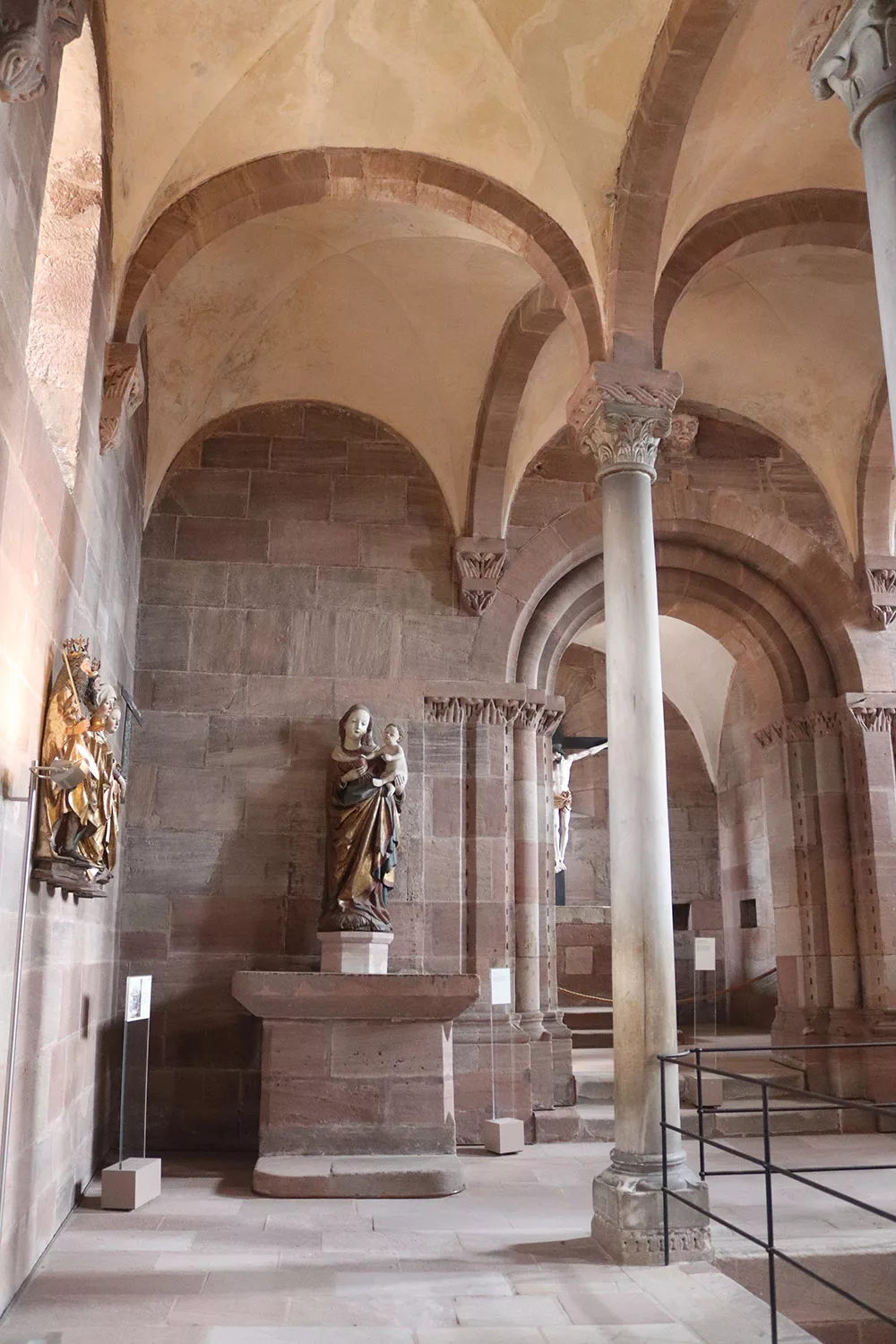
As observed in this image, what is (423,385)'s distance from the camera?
953 cm

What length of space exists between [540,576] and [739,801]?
698 cm

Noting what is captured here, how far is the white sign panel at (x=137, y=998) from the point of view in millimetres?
6402

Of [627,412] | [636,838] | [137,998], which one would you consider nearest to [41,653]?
[137,998]

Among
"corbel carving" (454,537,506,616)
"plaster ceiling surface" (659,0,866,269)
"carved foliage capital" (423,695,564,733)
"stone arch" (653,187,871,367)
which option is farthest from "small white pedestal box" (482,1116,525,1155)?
"plaster ceiling surface" (659,0,866,269)

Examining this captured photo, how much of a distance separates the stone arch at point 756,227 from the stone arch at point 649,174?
0.70m

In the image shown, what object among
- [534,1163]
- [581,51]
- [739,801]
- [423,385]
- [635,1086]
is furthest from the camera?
[739,801]

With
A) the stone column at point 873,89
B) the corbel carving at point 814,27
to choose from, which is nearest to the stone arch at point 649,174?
the corbel carving at point 814,27

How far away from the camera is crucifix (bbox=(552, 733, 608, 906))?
1499cm

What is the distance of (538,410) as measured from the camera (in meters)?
9.59

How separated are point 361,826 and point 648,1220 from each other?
3.82 metres

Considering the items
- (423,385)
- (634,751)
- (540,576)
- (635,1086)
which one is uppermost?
(423,385)

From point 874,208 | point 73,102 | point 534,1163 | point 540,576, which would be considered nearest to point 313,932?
point 534,1163

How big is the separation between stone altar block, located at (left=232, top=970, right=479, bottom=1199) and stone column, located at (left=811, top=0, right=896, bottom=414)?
15.5 feet

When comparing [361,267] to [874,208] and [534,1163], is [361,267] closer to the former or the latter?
[874,208]
